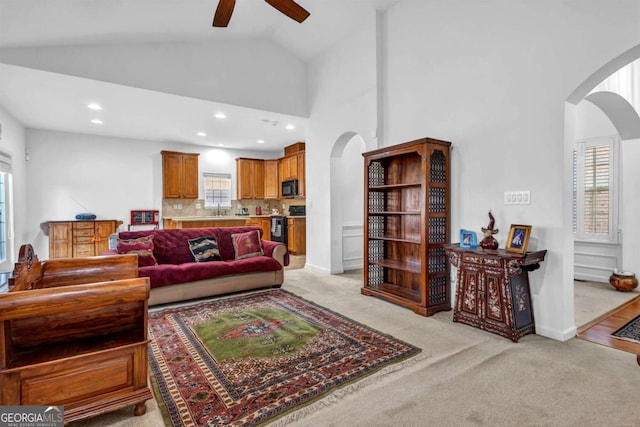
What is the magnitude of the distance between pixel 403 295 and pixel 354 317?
0.72 meters

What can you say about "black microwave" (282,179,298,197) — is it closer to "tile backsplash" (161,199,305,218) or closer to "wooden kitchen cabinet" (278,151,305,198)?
"wooden kitchen cabinet" (278,151,305,198)

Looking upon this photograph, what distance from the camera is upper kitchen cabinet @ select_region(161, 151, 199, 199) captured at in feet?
25.4

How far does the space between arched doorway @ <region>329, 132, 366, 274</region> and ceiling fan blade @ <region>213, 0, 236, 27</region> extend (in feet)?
8.08

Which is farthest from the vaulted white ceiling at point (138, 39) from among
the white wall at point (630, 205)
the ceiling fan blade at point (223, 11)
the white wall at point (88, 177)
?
the white wall at point (630, 205)

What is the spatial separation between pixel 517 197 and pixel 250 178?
6961 mm

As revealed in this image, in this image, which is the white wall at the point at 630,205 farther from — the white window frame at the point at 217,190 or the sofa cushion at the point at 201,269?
the white window frame at the point at 217,190

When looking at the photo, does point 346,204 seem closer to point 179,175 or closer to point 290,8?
point 290,8

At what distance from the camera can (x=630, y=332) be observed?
9.19 feet

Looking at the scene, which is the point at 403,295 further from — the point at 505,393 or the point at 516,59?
the point at 516,59

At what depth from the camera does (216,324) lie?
10.1ft

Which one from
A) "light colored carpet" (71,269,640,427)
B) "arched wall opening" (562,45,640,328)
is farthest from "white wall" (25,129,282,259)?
"arched wall opening" (562,45,640,328)

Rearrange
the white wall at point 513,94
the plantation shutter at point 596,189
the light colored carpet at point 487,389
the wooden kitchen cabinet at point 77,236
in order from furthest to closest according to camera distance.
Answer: the wooden kitchen cabinet at point 77,236 < the plantation shutter at point 596,189 < the white wall at point 513,94 < the light colored carpet at point 487,389

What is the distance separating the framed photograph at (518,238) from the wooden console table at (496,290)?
0.07 m

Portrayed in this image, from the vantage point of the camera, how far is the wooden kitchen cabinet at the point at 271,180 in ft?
28.3
